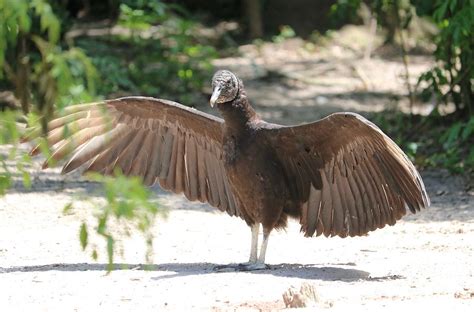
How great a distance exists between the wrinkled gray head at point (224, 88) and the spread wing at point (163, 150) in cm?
55

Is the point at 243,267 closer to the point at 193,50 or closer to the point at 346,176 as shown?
the point at 346,176

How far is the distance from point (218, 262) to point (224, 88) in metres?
1.27

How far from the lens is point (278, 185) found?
6.66 meters

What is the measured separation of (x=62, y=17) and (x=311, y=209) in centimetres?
710

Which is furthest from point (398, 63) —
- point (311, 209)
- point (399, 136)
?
point (311, 209)

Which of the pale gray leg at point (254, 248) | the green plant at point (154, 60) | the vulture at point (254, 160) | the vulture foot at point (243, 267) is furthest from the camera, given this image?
the green plant at point (154, 60)

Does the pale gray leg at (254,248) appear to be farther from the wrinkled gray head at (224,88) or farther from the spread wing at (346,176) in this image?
the wrinkled gray head at (224,88)

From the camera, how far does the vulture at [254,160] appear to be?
20.9ft

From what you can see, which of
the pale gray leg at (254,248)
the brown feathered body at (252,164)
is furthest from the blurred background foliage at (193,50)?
the pale gray leg at (254,248)

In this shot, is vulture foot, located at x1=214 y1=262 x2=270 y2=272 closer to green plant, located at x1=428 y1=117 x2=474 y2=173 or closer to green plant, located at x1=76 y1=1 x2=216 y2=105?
green plant, located at x1=428 y1=117 x2=474 y2=173

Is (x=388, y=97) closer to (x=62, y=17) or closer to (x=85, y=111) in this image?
(x=62, y=17)

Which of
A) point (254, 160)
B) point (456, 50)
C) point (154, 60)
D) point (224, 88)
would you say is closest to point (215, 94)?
point (224, 88)

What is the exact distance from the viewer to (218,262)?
6.94 m

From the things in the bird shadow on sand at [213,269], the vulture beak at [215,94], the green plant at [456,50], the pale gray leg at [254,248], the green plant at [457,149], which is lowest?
the bird shadow on sand at [213,269]
